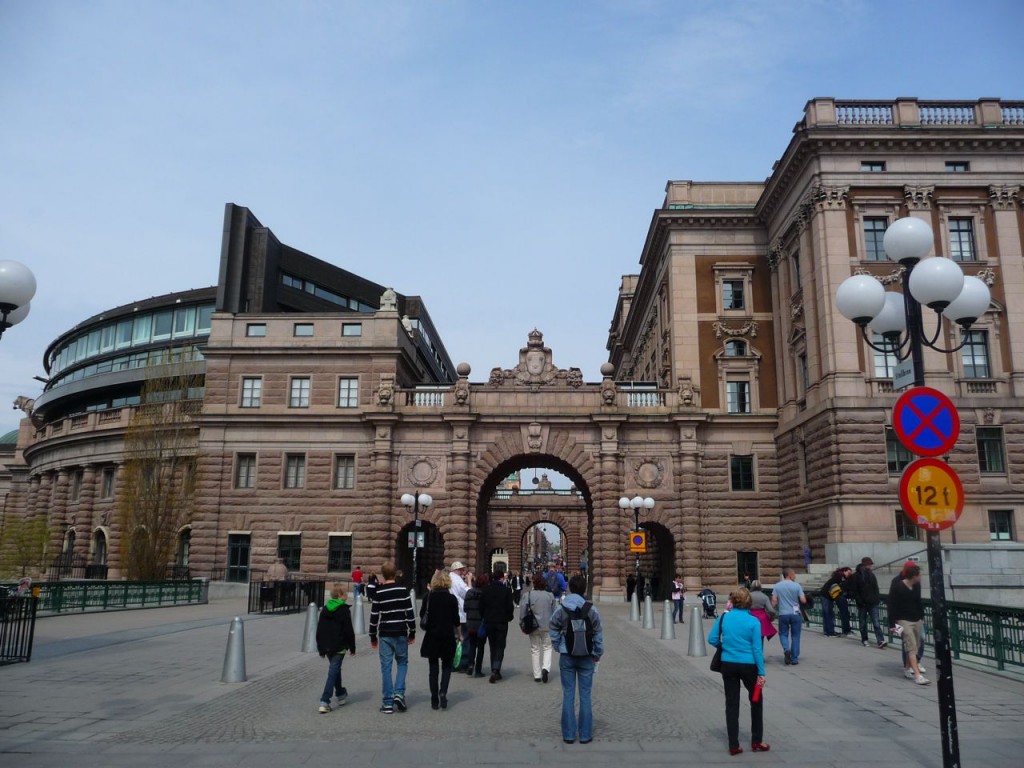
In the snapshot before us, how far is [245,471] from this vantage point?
140 feet

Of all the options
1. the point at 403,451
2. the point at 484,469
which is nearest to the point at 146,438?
the point at 403,451

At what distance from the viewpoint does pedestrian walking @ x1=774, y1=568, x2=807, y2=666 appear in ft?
53.8

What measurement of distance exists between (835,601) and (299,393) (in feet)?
98.0

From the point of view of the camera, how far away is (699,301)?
42.8 m

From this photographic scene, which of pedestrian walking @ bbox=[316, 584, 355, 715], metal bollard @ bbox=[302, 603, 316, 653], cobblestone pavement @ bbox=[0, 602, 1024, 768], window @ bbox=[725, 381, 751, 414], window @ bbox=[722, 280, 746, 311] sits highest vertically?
window @ bbox=[722, 280, 746, 311]

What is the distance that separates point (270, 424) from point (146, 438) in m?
6.78

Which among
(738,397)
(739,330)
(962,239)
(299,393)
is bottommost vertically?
(738,397)

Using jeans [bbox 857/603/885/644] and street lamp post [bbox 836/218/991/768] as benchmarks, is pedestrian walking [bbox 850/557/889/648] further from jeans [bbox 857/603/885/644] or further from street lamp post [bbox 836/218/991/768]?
street lamp post [bbox 836/218/991/768]

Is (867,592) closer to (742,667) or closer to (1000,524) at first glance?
(742,667)

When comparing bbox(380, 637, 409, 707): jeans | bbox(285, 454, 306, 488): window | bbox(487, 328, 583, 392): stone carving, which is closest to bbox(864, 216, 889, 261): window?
bbox(487, 328, 583, 392): stone carving

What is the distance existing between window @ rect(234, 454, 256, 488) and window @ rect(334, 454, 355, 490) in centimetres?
436

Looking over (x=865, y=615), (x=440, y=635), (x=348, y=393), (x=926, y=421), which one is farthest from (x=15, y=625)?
(x=348, y=393)

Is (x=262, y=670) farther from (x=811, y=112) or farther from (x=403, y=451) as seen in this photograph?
(x=811, y=112)

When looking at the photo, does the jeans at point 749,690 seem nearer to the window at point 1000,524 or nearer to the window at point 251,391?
the window at point 1000,524
